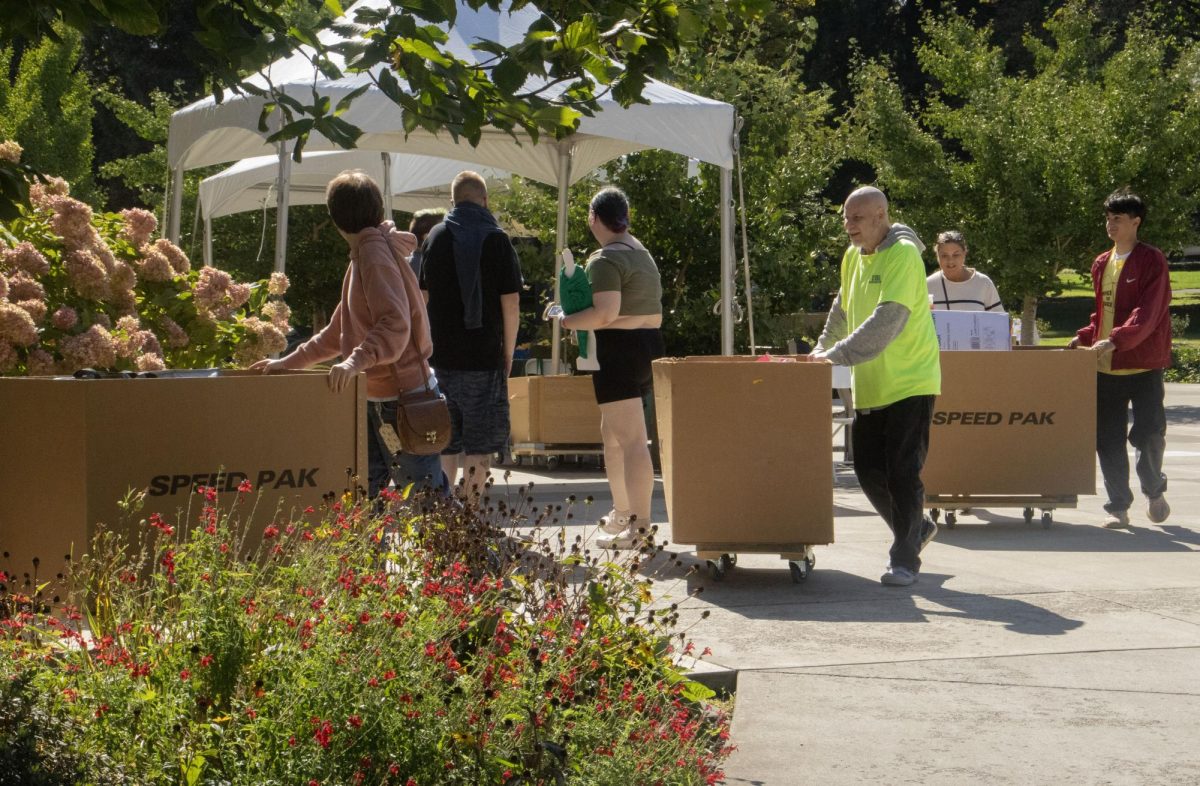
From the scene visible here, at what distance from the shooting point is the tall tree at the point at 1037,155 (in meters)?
20.3

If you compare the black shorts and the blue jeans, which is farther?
the black shorts

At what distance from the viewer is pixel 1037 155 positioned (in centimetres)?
2053

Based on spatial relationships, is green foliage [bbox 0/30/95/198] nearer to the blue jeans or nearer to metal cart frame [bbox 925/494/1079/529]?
metal cart frame [bbox 925/494/1079/529]

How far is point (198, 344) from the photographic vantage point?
7430mm

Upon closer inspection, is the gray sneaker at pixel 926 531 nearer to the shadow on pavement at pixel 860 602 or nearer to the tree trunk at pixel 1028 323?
the shadow on pavement at pixel 860 602

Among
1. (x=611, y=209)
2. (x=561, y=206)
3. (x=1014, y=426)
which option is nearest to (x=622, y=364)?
(x=611, y=209)

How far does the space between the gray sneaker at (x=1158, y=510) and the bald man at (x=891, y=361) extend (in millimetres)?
2671

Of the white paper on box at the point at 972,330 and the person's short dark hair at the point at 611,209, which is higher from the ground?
the person's short dark hair at the point at 611,209

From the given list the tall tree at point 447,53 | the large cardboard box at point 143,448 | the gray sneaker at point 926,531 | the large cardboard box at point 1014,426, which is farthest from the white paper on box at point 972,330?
the tall tree at point 447,53

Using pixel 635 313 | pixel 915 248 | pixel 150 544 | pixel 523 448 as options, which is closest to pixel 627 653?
pixel 150 544

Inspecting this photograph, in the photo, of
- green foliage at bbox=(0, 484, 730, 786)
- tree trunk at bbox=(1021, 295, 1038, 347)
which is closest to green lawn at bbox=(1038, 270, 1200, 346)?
tree trunk at bbox=(1021, 295, 1038, 347)

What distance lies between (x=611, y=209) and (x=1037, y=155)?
44.8 ft

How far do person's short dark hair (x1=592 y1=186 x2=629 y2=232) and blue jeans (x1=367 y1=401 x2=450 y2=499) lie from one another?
2.26 m

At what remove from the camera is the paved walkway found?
4566 mm
